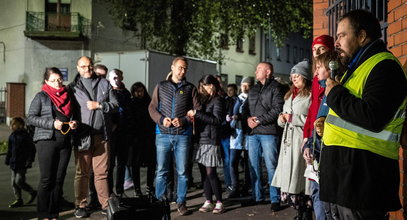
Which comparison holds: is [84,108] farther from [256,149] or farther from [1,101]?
[1,101]

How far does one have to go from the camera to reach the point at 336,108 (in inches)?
110

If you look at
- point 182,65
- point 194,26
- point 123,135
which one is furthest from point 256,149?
point 194,26

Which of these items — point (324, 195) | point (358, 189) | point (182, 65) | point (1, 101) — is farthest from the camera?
point (1, 101)

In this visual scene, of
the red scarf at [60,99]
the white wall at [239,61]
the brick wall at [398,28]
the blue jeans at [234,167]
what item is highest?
the white wall at [239,61]

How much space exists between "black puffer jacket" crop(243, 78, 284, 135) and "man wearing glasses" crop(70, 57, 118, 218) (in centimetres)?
205

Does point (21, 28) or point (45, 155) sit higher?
point (21, 28)

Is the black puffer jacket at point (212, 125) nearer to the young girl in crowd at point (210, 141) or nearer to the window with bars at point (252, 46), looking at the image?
the young girl in crowd at point (210, 141)

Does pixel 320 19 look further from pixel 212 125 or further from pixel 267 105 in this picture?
pixel 212 125

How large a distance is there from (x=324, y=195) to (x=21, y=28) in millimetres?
27911

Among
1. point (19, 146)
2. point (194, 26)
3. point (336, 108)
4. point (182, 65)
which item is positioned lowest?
point (19, 146)

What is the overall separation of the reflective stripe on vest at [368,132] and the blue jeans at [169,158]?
3636mm

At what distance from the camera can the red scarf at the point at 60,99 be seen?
5.76m

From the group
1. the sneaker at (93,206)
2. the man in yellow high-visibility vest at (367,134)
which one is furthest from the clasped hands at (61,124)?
the man in yellow high-visibility vest at (367,134)

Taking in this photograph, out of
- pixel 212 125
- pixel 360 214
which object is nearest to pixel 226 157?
pixel 212 125
